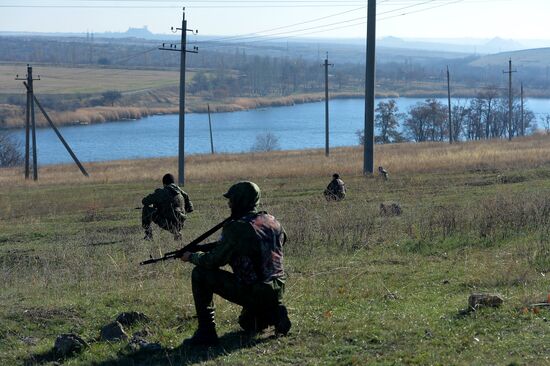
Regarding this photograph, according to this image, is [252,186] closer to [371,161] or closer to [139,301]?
[139,301]

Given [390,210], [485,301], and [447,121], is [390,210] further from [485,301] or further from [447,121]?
[447,121]

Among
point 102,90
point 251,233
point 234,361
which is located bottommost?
point 234,361

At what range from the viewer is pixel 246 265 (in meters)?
7.41

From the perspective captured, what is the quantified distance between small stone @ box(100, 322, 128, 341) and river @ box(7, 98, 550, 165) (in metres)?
61.6

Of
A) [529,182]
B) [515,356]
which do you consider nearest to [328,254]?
[515,356]

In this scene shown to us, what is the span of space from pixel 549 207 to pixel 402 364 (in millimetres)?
8306

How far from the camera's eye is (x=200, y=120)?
109750 millimetres

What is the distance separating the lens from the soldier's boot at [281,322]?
748cm

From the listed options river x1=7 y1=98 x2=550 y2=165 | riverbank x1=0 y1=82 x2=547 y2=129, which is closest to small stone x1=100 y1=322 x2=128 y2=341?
river x1=7 y1=98 x2=550 y2=165

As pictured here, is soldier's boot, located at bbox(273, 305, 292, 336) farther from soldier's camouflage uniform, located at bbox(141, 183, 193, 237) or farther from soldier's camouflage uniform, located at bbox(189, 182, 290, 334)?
soldier's camouflage uniform, located at bbox(141, 183, 193, 237)

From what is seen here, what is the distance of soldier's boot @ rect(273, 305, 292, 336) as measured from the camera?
748 centimetres

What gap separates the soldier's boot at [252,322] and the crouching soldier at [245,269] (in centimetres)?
2

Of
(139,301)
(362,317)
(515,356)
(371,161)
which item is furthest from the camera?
(371,161)

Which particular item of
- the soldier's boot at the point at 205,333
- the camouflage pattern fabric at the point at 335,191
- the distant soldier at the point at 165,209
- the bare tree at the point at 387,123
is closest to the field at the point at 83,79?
the bare tree at the point at 387,123
